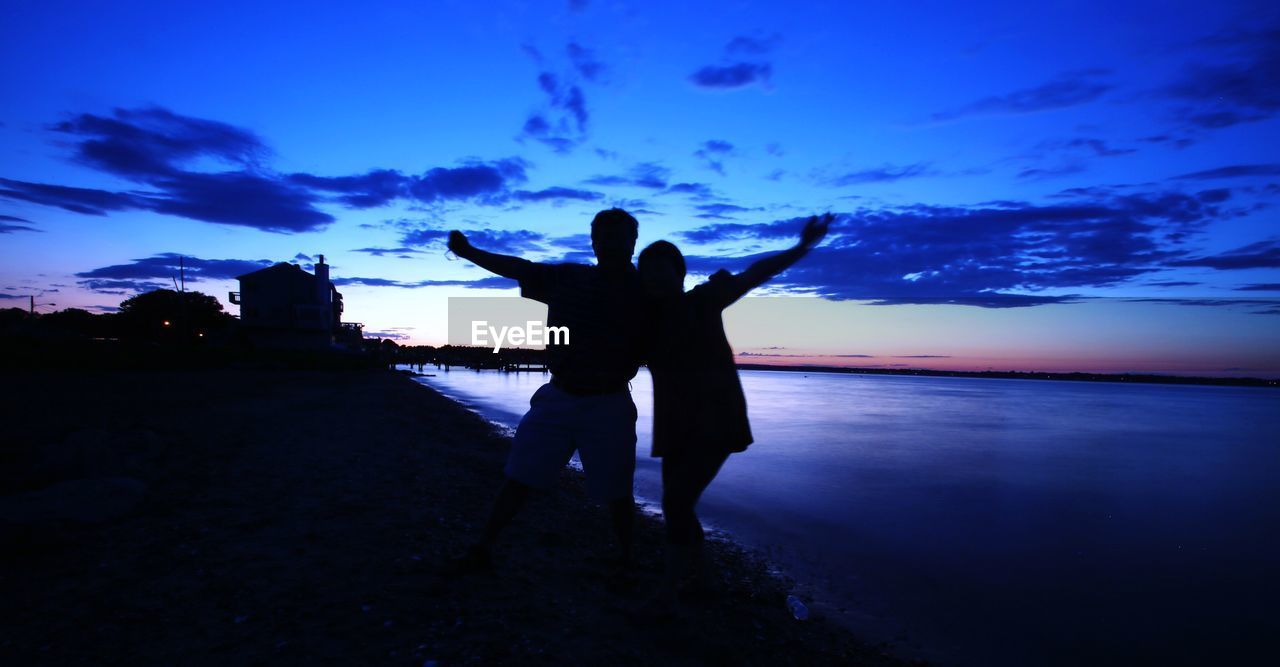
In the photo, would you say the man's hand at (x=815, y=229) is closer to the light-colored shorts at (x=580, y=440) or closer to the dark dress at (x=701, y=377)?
the dark dress at (x=701, y=377)

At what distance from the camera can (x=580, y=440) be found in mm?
3680

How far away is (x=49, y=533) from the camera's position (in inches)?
160

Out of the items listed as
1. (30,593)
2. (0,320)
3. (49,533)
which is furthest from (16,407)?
(0,320)

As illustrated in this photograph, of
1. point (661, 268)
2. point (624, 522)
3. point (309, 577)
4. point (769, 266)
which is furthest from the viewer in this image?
point (624, 522)

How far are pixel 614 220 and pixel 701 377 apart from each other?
1.07m

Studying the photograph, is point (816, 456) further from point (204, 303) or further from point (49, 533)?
point (204, 303)

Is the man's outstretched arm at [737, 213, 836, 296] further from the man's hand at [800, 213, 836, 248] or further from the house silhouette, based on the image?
the house silhouette

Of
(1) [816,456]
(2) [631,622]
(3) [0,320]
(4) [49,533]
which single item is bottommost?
(1) [816,456]

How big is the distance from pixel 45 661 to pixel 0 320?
60134 millimetres

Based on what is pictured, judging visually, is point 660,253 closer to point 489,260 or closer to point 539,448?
point 489,260

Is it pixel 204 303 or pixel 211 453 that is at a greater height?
pixel 204 303

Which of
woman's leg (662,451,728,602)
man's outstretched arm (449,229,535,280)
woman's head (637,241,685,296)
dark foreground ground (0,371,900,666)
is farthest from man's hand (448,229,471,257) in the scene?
dark foreground ground (0,371,900,666)

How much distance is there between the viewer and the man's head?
12.1 feet

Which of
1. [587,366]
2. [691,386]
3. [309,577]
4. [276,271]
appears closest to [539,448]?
[587,366]
